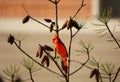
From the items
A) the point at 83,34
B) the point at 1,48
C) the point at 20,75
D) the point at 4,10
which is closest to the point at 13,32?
the point at 1,48

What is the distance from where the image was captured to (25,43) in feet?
7.64

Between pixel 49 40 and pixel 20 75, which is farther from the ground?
pixel 49 40

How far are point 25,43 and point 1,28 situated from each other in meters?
0.34

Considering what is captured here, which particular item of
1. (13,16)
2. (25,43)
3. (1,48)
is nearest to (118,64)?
(25,43)

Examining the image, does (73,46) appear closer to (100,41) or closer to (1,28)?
(100,41)

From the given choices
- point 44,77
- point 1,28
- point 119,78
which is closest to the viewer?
point 119,78

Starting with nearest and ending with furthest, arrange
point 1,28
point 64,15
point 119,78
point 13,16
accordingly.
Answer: point 119,78 < point 1,28 < point 64,15 < point 13,16

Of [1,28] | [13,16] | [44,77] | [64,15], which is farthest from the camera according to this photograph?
[13,16]

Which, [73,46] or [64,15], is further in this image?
[64,15]

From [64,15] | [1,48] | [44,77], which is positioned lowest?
[44,77]

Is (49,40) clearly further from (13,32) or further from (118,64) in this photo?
(118,64)

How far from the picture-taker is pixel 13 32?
2.43 meters

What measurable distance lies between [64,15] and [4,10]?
0.83 m

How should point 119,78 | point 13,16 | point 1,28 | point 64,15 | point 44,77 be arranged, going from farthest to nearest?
point 13,16 → point 64,15 → point 1,28 → point 44,77 → point 119,78
